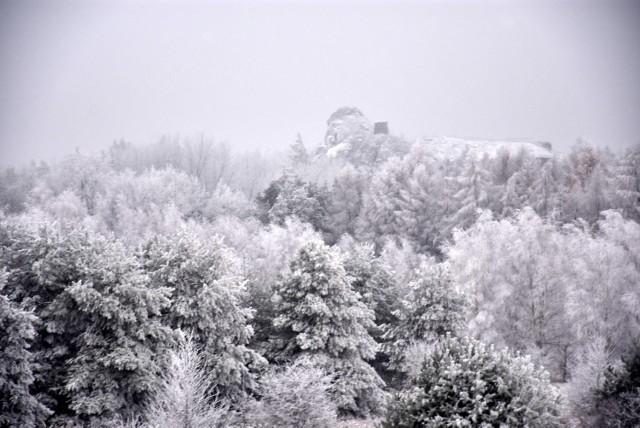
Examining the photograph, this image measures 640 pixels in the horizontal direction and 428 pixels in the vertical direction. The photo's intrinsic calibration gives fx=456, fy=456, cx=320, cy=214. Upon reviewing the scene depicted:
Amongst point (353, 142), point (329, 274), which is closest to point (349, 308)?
point (329, 274)

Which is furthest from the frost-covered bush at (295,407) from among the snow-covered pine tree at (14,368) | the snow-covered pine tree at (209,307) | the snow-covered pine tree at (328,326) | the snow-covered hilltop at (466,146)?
the snow-covered hilltop at (466,146)

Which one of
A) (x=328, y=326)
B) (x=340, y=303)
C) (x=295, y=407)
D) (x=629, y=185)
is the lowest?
(x=328, y=326)

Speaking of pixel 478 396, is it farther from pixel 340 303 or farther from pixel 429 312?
pixel 429 312

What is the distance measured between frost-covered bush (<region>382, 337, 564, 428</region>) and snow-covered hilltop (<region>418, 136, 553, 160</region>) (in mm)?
56917

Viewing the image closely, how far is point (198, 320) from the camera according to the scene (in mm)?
20328

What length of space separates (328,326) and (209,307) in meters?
6.00

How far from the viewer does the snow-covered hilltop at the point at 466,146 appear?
68.4 m

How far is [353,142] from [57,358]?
7778 centimetres

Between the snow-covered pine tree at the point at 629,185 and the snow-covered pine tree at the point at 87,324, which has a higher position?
the snow-covered pine tree at the point at 629,185

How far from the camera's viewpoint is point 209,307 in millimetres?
20266

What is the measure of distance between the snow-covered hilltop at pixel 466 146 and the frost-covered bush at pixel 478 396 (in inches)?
2241

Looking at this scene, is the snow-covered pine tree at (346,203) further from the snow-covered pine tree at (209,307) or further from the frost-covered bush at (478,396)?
the frost-covered bush at (478,396)

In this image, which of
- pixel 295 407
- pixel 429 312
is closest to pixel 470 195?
pixel 429 312

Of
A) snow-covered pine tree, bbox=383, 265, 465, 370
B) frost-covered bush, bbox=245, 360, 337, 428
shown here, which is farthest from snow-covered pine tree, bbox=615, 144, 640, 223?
frost-covered bush, bbox=245, 360, 337, 428
